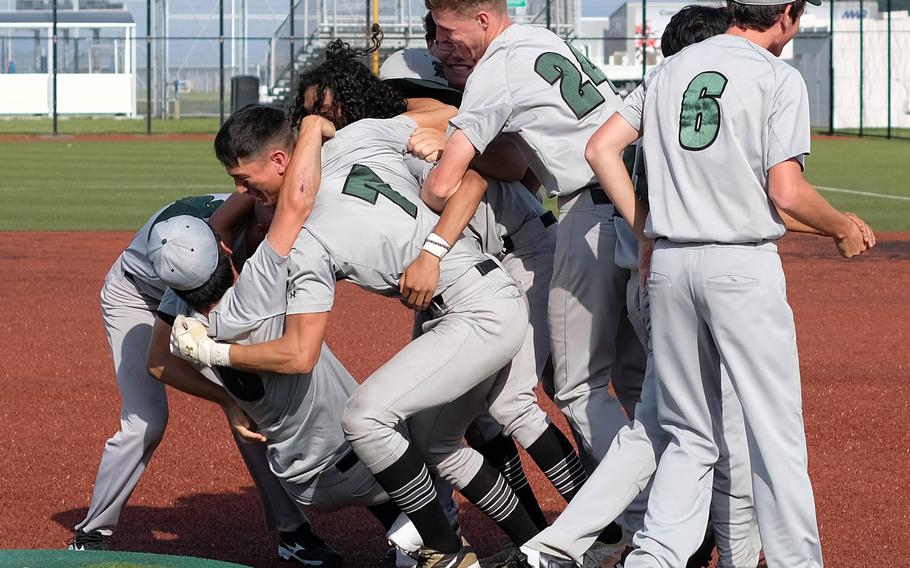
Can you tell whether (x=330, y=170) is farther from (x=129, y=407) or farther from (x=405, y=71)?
(x=129, y=407)

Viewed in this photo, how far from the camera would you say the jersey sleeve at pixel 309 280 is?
3.90 m

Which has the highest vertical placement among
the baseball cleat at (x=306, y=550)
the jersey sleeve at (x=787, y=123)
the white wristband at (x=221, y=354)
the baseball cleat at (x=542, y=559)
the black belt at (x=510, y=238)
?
the jersey sleeve at (x=787, y=123)

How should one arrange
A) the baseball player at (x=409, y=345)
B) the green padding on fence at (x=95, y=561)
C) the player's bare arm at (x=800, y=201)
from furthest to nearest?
1. the baseball player at (x=409, y=345)
2. the green padding on fence at (x=95, y=561)
3. the player's bare arm at (x=800, y=201)

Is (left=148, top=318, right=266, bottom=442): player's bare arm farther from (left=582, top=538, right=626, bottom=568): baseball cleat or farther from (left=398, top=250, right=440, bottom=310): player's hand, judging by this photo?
(left=582, top=538, right=626, bottom=568): baseball cleat

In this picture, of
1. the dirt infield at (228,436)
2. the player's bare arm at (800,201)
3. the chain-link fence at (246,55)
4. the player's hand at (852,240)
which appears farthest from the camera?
the chain-link fence at (246,55)

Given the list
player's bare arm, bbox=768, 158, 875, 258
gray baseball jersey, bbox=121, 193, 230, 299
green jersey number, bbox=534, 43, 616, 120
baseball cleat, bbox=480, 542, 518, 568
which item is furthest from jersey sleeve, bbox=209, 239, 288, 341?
player's bare arm, bbox=768, 158, 875, 258

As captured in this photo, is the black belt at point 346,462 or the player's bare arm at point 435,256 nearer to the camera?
the player's bare arm at point 435,256

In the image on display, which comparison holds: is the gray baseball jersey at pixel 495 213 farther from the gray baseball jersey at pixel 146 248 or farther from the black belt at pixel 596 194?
the gray baseball jersey at pixel 146 248

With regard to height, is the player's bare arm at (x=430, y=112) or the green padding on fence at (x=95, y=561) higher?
the player's bare arm at (x=430, y=112)

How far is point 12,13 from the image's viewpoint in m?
50.4

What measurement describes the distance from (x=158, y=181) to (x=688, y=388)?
61.1 feet

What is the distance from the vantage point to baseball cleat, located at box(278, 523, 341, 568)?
183 inches

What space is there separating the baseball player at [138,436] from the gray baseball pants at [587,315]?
1.12 m

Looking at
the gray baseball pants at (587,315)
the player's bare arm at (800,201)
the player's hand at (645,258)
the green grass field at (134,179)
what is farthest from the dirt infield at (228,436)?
the green grass field at (134,179)
